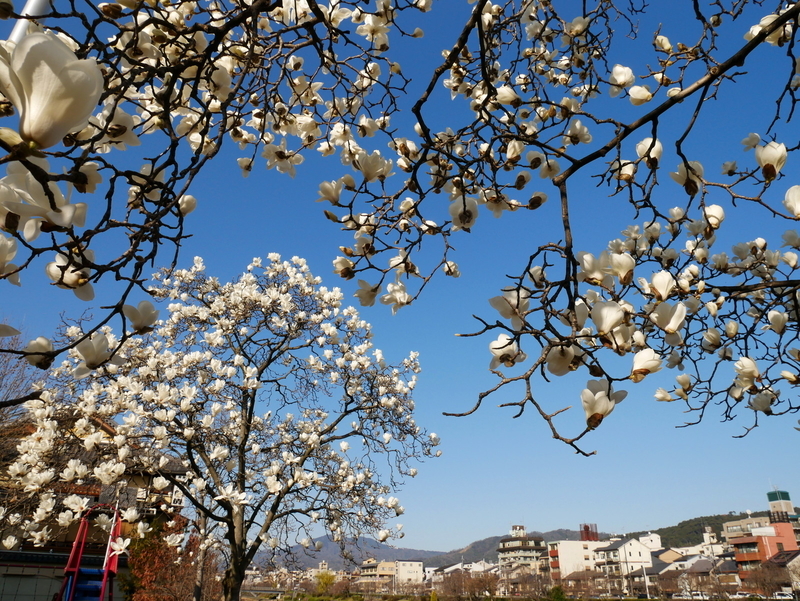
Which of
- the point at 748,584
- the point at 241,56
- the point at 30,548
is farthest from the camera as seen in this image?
the point at 748,584

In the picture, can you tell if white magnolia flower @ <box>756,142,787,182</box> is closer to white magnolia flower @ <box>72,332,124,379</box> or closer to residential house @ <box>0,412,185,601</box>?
white magnolia flower @ <box>72,332,124,379</box>

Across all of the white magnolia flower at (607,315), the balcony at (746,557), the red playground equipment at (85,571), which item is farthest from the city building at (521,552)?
the white magnolia flower at (607,315)

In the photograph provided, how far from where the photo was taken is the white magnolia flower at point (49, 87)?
1.55 feet

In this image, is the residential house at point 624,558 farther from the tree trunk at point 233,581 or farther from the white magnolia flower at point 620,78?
the white magnolia flower at point 620,78

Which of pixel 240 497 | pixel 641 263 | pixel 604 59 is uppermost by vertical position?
pixel 604 59

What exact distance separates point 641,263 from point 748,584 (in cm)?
4263

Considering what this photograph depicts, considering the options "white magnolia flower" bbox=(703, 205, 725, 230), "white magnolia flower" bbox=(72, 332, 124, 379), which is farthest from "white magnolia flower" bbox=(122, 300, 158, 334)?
"white magnolia flower" bbox=(703, 205, 725, 230)

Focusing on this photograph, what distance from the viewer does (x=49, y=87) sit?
0.49 metres

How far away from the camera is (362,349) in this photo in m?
6.62

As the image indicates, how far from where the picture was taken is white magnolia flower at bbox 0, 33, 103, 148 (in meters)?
0.47

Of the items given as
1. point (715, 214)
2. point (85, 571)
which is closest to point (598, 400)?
point (715, 214)

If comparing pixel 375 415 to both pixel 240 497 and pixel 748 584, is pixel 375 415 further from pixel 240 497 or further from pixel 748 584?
pixel 748 584

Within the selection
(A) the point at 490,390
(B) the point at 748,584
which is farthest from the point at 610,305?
(B) the point at 748,584

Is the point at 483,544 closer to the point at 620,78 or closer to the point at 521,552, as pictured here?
the point at 521,552
